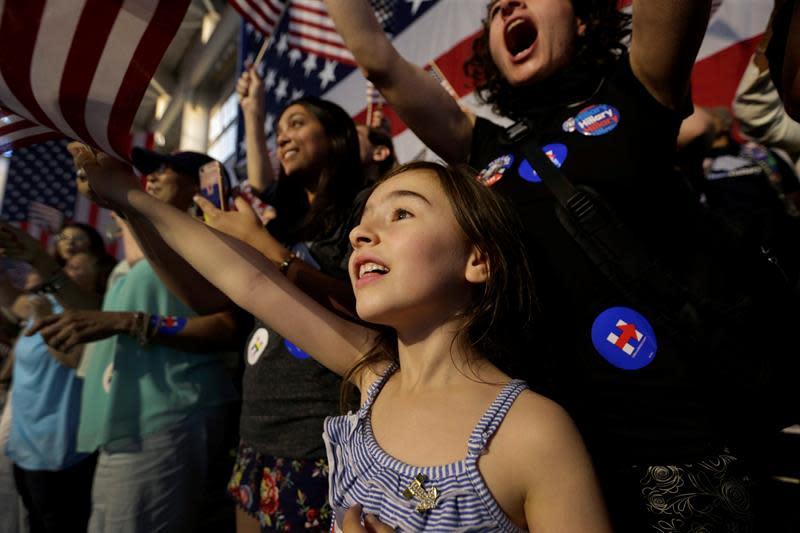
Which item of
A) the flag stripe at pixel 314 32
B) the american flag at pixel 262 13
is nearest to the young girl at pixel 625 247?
the american flag at pixel 262 13

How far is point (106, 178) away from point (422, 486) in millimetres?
947

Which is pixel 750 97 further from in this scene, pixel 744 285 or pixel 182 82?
pixel 182 82

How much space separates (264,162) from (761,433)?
7.43 feet

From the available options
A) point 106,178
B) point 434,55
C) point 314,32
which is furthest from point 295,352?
point 314,32

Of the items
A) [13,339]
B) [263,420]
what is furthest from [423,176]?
[13,339]

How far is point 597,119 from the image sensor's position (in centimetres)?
103

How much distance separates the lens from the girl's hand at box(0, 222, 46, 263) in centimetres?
185

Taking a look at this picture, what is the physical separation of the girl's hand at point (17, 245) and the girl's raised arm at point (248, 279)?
0.96 m

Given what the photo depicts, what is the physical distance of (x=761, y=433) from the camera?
927mm

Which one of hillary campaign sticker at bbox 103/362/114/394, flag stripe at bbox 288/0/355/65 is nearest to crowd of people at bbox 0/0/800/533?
hillary campaign sticker at bbox 103/362/114/394

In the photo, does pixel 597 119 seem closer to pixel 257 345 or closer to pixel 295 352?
pixel 295 352

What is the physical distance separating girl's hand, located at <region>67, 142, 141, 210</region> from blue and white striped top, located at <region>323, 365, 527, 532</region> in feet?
2.36

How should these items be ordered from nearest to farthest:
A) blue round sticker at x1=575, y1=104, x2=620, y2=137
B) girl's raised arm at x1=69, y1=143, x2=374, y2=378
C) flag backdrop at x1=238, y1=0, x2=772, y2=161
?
1. blue round sticker at x1=575, y1=104, x2=620, y2=137
2. girl's raised arm at x1=69, y1=143, x2=374, y2=378
3. flag backdrop at x1=238, y1=0, x2=772, y2=161

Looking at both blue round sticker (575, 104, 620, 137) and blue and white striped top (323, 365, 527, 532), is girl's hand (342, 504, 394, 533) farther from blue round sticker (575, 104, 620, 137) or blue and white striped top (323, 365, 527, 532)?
blue round sticker (575, 104, 620, 137)
